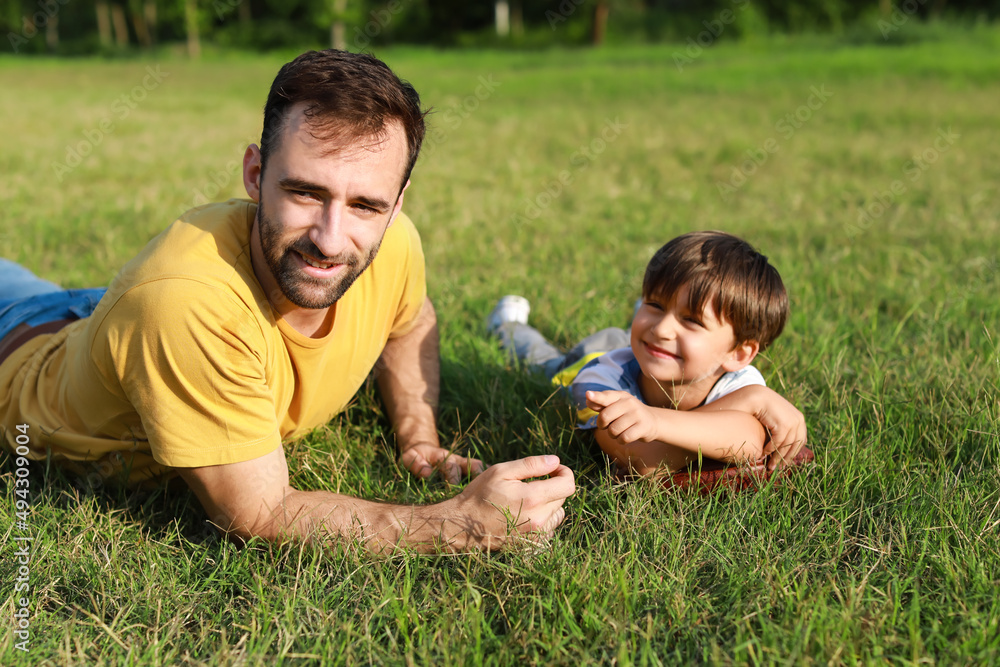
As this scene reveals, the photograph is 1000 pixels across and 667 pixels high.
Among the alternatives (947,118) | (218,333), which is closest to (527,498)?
(218,333)

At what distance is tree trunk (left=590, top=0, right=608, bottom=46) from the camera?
1211 inches

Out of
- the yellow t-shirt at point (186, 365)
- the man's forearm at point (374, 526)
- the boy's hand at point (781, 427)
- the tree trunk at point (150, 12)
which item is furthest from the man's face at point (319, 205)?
the tree trunk at point (150, 12)

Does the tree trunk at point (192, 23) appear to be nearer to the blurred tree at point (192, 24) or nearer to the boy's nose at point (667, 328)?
the blurred tree at point (192, 24)

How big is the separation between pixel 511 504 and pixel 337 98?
1.22m

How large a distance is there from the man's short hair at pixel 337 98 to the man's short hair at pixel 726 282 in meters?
1.01

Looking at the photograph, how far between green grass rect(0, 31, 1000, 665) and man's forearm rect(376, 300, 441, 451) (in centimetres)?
12

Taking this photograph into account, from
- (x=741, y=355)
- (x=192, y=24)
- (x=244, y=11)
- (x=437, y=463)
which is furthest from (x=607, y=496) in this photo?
(x=244, y=11)

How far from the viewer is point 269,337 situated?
2277mm

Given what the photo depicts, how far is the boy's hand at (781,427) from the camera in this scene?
2510 mm

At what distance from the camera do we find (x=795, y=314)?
3.89m

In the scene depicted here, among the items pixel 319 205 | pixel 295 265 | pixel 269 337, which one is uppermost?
pixel 319 205

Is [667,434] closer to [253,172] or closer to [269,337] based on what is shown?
[269,337]

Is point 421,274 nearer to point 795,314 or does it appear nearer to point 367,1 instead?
point 795,314

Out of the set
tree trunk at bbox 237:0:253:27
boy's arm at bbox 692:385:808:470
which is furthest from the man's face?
tree trunk at bbox 237:0:253:27
